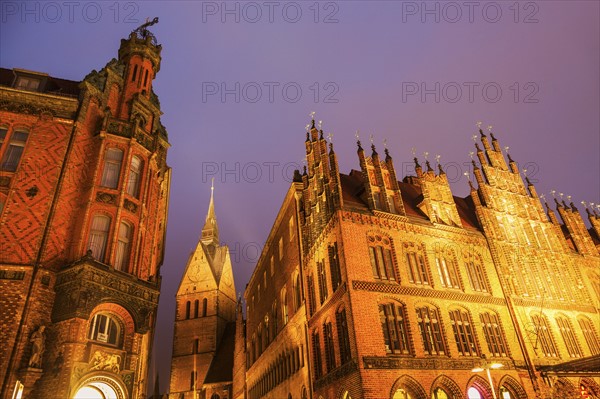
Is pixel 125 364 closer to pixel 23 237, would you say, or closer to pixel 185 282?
pixel 23 237

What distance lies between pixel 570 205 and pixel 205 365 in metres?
48.1

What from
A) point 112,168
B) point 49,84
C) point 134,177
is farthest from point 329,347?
point 49,84

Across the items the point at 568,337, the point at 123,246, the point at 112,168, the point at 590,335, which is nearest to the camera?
the point at 123,246

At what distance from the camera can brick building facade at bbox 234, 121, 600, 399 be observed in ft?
64.8

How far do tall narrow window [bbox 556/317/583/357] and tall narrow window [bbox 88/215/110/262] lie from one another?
1051 inches

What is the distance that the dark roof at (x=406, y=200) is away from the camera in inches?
942

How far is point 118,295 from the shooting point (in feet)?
57.6

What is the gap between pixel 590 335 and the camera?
26359mm

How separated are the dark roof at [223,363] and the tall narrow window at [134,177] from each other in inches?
1535

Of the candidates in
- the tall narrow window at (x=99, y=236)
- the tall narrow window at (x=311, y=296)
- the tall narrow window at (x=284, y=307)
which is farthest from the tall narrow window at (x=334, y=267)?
the tall narrow window at (x=99, y=236)

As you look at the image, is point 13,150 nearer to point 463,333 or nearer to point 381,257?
point 381,257

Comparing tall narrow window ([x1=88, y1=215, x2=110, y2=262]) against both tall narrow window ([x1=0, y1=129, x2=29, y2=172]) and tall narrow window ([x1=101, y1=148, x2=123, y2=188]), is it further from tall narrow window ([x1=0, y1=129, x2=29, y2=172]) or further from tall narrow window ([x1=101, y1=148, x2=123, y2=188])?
tall narrow window ([x1=0, y1=129, x2=29, y2=172])

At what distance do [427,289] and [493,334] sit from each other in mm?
4802

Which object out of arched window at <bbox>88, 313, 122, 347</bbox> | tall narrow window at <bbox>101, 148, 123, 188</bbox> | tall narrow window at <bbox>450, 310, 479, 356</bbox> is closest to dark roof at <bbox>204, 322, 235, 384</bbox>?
tall narrow window at <bbox>450, 310, 479, 356</bbox>
